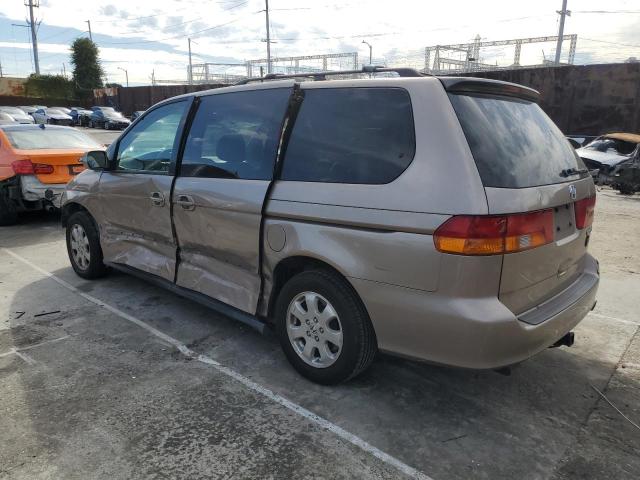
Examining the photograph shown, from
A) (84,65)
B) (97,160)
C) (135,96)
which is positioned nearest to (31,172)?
(97,160)

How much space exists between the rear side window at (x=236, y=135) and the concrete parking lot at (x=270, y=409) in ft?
4.30

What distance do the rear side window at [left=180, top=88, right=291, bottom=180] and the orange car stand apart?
470 centimetres

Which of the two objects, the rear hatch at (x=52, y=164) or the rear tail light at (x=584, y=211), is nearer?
the rear tail light at (x=584, y=211)

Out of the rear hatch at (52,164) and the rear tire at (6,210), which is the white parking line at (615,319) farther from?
the rear tire at (6,210)

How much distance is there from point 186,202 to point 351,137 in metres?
1.53

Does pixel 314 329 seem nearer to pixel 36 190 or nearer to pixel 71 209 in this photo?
pixel 71 209

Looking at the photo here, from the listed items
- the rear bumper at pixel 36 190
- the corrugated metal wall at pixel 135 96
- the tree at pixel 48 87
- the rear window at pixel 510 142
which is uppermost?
the tree at pixel 48 87

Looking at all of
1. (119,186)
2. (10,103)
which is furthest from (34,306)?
(10,103)

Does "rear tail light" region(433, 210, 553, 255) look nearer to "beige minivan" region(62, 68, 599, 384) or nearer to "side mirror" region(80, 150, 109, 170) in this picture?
"beige minivan" region(62, 68, 599, 384)

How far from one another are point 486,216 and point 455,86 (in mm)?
784

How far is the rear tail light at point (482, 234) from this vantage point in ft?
8.00

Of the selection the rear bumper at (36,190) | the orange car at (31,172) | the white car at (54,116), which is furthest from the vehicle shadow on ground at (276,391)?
the white car at (54,116)

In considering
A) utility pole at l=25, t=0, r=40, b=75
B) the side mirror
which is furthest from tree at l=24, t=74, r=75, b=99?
the side mirror

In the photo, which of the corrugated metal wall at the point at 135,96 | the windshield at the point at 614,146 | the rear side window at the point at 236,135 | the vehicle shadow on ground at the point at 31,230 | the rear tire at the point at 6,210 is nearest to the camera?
the rear side window at the point at 236,135
